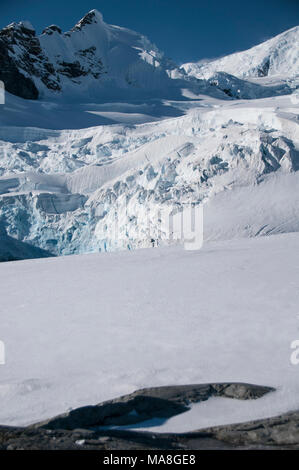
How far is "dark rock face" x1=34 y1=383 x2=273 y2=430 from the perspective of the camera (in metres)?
2.21

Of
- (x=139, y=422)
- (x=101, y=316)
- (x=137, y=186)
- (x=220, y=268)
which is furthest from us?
(x=137, y=186)

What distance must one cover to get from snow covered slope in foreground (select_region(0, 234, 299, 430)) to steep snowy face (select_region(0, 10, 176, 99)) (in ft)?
116

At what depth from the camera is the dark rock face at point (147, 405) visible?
2.21 meters

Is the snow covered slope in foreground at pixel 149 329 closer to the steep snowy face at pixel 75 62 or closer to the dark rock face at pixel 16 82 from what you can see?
the dark rock face at pixel 16 82

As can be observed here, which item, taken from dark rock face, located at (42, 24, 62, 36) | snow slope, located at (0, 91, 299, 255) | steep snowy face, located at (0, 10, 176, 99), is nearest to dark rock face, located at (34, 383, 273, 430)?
snow slope, located at (0, 91, 299, 255)

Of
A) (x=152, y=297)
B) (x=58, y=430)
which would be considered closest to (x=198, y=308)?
(x=152, y=297)

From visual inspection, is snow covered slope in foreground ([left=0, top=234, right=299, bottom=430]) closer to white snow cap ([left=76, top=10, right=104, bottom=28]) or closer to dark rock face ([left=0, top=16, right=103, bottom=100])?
dark rock face ([left=0, top=16, right=103, bottom=100])

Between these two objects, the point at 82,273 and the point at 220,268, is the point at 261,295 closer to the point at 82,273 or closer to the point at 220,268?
the point at 220,268

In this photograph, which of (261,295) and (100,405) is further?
(261,295)

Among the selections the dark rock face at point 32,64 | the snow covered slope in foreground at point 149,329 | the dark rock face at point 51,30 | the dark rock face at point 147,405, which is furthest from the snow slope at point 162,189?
the dark rock face at point 51,30

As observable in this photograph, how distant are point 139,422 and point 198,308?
166cm

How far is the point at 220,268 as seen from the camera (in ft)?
16.6

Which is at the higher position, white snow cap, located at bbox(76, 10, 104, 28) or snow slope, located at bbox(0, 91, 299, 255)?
white snow cap, located at bbox(76, 10, 104, 28)

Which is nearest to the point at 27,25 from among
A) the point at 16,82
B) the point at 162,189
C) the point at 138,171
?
the point at 16,82
